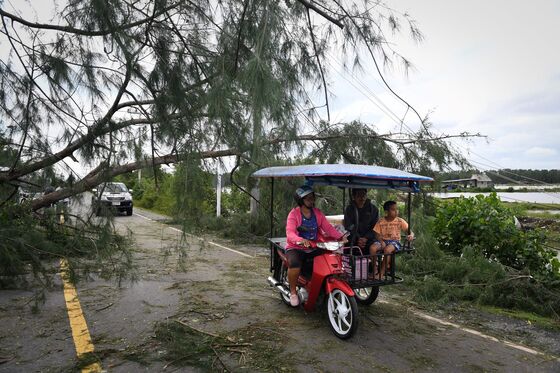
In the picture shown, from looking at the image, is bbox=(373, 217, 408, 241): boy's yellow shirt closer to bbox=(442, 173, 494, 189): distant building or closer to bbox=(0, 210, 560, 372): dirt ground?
bbox=(0, 210, 560, 372): dirt ground

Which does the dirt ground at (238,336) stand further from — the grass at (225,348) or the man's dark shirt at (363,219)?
the man's dark shirt at (363,219)

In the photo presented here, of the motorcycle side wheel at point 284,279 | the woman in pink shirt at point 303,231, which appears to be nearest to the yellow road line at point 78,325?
the woman in pink shirt at point 303,231

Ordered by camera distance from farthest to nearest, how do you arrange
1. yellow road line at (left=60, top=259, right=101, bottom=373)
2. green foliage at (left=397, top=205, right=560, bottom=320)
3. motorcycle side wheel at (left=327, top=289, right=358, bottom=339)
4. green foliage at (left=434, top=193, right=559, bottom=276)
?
green foliage at (left=434, top=193, right=559, bottom=276) < green foliage at (left=397, top=205, right=560, bottom=320) < motorcycle side wheel at (left=327, top=289, right=358, bottom=339) < yellow road line at (left=60, top=259, right=101, bottom=373)

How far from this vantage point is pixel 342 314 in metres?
4.62

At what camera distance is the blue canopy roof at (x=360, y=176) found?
450 centimetres

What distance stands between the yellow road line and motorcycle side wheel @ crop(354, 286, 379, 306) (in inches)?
132

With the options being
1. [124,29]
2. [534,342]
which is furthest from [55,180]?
[534,342]

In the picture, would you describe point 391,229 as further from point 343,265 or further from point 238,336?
point 238,336

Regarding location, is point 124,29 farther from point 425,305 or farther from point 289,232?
point 425,305

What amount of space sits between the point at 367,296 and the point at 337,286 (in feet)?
4.33

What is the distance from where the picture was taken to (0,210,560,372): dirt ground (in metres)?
3.93

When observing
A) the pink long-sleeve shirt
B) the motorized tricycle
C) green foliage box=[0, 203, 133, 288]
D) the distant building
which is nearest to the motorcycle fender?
the motorized tricycle

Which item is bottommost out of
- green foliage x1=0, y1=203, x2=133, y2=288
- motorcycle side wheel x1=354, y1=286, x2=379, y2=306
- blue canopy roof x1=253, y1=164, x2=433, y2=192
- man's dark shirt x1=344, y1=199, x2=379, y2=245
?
motorcycle side wheel x1=354, y1=286, x2=379, y2=306

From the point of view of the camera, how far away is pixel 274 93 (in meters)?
3.13
